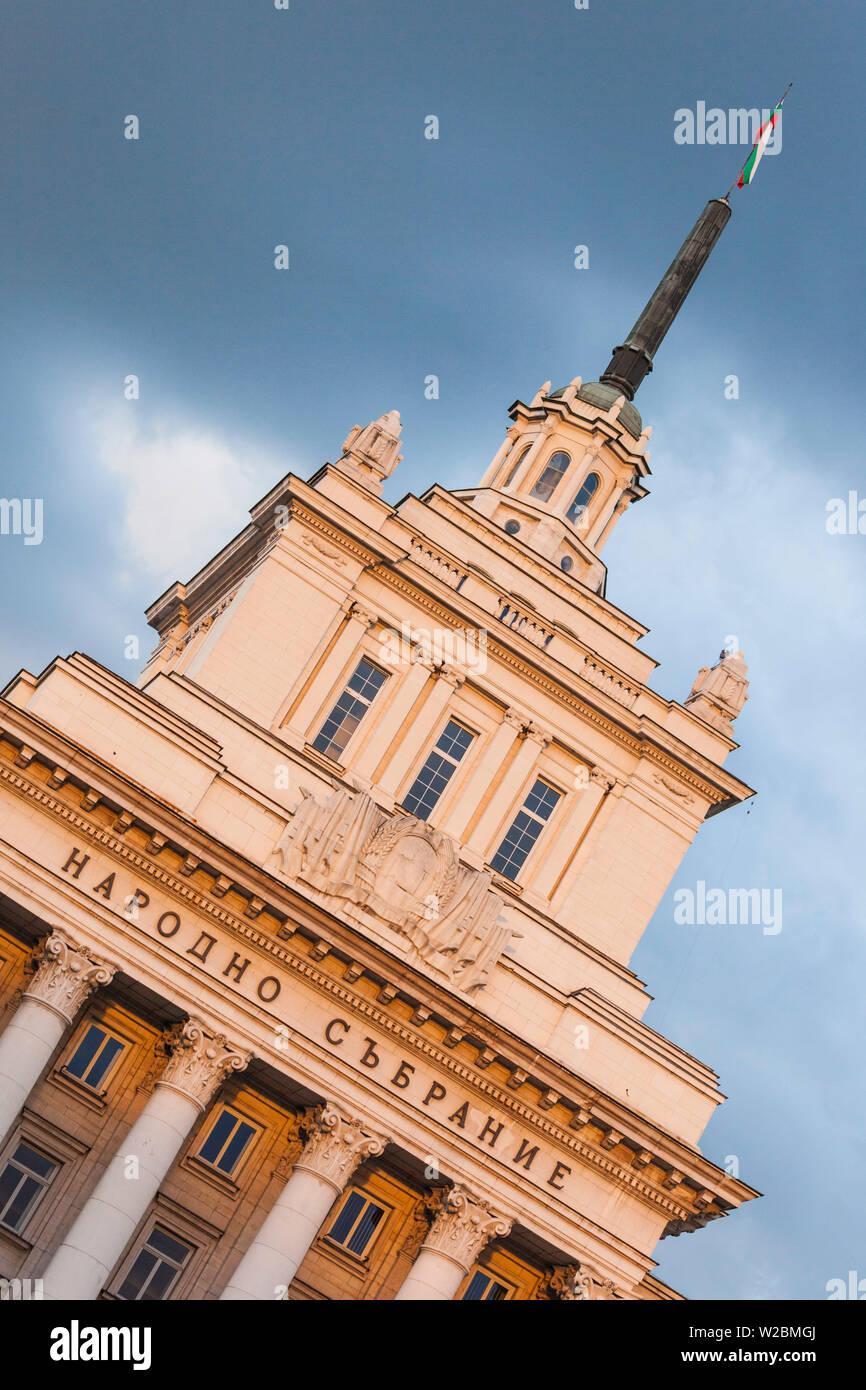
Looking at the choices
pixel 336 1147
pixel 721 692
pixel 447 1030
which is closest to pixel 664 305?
pixel 721 692

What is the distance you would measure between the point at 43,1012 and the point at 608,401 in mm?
29231

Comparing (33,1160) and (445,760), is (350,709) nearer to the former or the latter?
(445,760)

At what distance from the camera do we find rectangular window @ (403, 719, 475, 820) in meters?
41.9

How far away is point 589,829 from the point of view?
43.3m

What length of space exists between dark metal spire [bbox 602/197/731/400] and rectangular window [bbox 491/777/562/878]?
17456 mm

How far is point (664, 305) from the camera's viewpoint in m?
57.4

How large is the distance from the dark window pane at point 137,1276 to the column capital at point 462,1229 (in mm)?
5539

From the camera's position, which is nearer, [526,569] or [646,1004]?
[646,1004]
